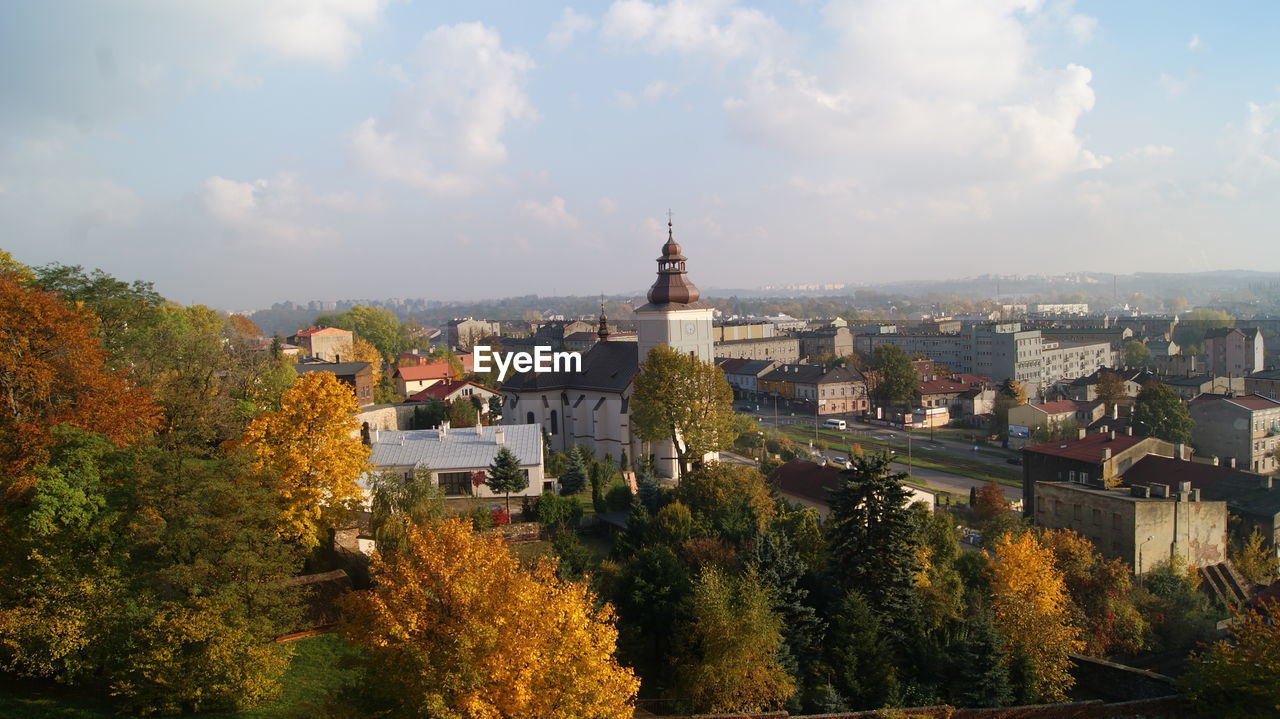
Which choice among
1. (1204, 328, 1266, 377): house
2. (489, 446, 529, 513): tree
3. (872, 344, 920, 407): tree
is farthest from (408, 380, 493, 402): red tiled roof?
(1204, 328, 1266, 377): house

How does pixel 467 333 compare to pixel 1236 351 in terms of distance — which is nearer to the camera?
pixel 1236 351

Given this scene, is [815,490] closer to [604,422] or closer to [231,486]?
[604,422]

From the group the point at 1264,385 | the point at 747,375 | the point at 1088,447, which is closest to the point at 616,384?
the point at 1088,447

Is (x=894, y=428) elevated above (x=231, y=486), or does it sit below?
below

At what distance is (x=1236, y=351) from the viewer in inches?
3536

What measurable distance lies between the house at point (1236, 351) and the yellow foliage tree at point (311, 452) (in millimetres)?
93911

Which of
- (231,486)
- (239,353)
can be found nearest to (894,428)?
(239,353)

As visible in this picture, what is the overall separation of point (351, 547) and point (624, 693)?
35.9ft

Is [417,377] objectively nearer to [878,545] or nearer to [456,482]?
[456,482]

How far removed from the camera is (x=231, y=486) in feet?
55.1

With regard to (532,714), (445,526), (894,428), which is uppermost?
(445,526)

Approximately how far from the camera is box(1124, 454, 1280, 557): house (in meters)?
30.6

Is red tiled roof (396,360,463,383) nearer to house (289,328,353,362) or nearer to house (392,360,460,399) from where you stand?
house (392,360,460,399)

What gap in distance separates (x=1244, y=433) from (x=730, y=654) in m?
44.7
